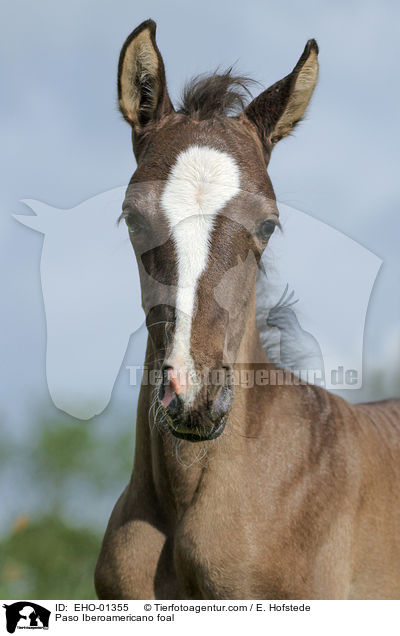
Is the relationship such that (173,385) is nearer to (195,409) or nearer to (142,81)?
(195,409)

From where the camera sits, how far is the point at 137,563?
370cm

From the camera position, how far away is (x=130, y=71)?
13.6 feet

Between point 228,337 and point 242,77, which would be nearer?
point 228,337

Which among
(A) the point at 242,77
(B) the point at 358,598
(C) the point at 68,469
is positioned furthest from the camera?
(C) the point at 68,469

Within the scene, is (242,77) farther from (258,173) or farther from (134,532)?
(134,532)

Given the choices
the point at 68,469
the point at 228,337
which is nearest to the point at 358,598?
the point at 228,337

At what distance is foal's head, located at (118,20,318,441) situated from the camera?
10.0 feet

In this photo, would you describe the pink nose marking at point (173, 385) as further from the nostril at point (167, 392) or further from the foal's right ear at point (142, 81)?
the foal's right ear at point (142, 81)

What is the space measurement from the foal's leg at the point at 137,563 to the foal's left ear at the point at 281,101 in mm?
2467

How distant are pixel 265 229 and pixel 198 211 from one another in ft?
1.58

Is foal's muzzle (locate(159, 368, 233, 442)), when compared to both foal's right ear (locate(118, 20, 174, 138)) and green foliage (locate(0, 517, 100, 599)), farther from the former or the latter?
green foliage (locate(0, 517, 100, 599))

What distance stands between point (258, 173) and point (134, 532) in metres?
2.16
